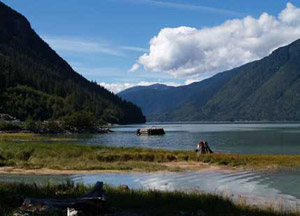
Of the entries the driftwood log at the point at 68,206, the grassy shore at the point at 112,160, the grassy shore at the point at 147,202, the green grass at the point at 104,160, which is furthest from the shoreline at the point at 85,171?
the driftwood log at the point at 68,206

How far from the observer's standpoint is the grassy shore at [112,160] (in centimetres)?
4181

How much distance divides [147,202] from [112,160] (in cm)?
2864

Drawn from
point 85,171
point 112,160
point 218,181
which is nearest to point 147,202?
point 218,181

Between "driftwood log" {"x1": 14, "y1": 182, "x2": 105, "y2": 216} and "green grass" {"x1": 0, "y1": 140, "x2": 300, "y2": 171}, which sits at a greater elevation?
"driftwood log" {"x1": 14, "y1": 182, "x2": 105, "y2": 216}

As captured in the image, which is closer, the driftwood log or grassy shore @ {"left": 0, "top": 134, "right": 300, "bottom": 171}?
the driftwood log

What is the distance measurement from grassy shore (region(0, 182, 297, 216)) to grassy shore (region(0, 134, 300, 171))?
783 inches

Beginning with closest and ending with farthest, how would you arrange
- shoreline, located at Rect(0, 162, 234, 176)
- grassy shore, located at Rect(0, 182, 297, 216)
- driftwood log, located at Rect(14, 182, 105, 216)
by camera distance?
driftwood log, located at Rect(14, 182, 105, 216) → grassy shore, located at Rect(0, 182, 297, 216) → shoreline, located at Rect(0, 162, 234, 176)

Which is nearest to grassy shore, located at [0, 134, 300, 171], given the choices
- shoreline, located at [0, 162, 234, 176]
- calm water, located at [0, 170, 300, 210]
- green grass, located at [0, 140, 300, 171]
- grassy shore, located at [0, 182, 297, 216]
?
green grass, located at [0, 140, 300, 171]

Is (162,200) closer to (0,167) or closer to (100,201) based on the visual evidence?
(100,201)

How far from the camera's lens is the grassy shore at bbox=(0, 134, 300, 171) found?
41.8 m

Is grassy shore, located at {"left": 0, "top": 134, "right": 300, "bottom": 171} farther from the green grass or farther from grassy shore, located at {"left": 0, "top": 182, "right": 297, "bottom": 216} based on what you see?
grassy shore, located at {"left": 0, "top": 182, "right": 297, "bottom": 216}

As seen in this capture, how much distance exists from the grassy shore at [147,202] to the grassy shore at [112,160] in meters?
19.9

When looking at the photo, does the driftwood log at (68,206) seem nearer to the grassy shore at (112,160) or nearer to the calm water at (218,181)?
the calm water at (218,181)

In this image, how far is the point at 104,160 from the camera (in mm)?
46906
